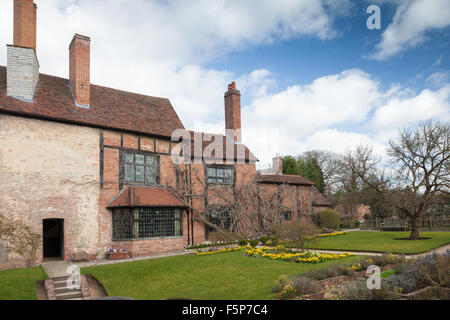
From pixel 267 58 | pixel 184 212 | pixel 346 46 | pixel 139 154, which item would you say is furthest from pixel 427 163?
pixel 139 154

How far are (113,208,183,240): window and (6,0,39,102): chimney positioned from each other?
7.35m

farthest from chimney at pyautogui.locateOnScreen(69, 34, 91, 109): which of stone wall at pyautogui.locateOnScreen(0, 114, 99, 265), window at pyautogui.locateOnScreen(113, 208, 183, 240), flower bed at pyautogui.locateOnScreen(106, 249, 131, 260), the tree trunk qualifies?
the tree trunk

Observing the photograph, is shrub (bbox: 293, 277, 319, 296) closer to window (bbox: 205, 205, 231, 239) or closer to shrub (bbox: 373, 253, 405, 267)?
shrub (bbox: 373, 253, 405, 267)

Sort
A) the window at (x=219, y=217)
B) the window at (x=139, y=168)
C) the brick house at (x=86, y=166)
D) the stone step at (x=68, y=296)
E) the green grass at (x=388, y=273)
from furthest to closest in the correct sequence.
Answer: the window at (x=219, y=217), the window at (x=139, y=168), the brick house at (x=86, y=166), the green grass at (x=388, y=273), the stone step at (x=68, y=296)

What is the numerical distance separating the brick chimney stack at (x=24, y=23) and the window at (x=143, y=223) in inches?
382

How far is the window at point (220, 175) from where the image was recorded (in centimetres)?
2231

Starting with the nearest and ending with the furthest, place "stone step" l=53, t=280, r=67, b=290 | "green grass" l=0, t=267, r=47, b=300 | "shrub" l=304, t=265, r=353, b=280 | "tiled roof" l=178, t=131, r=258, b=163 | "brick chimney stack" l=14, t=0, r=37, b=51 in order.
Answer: "green grass" l=0, t=267, r=47, b=300, "shrub" l=304, t=265, r=353, b=280, "stone step" l=53, t=280, r=67, b=290, "brick chimney stack" l=14, t=0, r=37, b=51, "tiled roof" l=178, t=131, r=258, b=163

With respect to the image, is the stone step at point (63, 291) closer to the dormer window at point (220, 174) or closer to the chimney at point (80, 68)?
the chimney at point (80, 68)

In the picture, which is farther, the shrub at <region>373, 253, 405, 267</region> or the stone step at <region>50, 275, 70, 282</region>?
the shrub at <region>373, 253, 405, 267</region>

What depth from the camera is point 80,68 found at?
59.5ft

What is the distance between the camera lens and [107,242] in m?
17.1

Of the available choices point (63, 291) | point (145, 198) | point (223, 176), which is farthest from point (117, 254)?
point (223, 176)

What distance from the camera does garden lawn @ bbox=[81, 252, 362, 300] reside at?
9070 millimetres

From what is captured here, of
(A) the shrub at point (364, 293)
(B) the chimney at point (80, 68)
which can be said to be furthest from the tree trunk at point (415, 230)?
(B) the chimney at point (80, 68)
